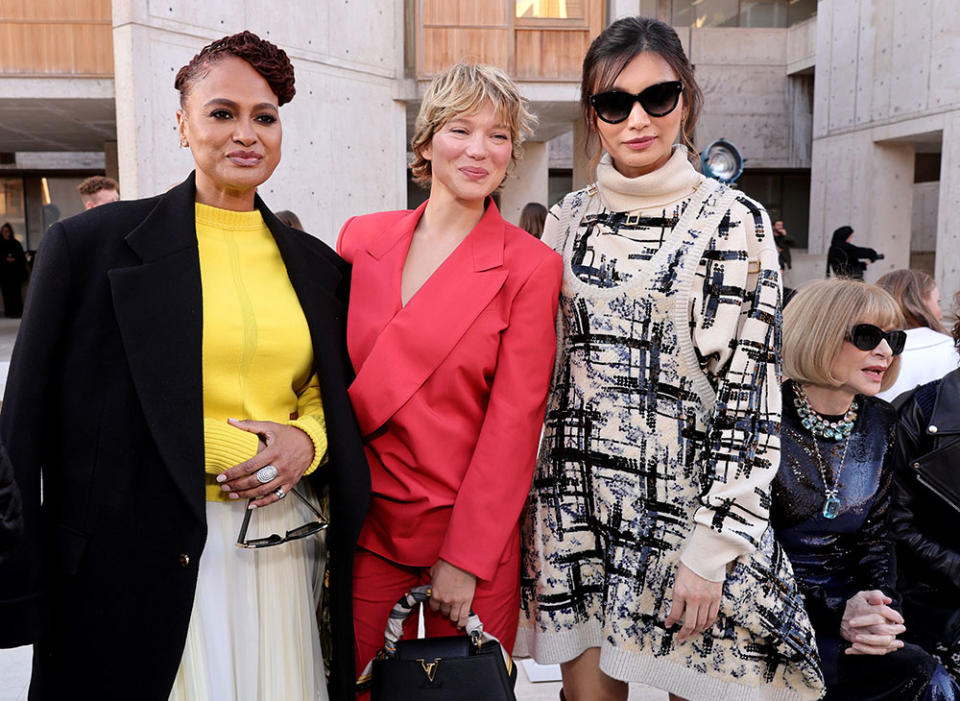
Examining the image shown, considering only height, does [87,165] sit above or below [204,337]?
above

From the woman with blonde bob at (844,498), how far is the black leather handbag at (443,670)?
1054 mm

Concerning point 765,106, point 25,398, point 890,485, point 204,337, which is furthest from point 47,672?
point 765,106

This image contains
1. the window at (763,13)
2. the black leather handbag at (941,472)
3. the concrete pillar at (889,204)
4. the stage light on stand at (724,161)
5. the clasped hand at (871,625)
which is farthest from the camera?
the window at (763,13)

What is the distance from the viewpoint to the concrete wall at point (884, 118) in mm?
14727

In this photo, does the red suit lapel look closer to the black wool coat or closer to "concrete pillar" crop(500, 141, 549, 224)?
the black wool coat

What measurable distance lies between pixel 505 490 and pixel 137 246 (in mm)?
982

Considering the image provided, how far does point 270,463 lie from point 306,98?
9262 mm

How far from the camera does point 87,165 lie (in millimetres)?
19250

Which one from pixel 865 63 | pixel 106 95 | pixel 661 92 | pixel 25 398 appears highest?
pixel 865 63

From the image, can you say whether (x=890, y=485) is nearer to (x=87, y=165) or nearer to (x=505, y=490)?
(x=505, y=490)

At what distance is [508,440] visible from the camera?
1909mm

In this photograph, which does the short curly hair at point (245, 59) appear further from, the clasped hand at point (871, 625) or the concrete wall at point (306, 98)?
the concrete wall at point (306, 98)

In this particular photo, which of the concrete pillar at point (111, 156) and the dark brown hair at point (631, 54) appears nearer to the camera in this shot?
the dark brown hair at point (631, 54)

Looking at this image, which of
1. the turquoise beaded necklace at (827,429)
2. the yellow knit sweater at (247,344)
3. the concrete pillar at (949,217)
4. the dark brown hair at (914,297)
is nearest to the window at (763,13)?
the concrete pillar at (949,217)
